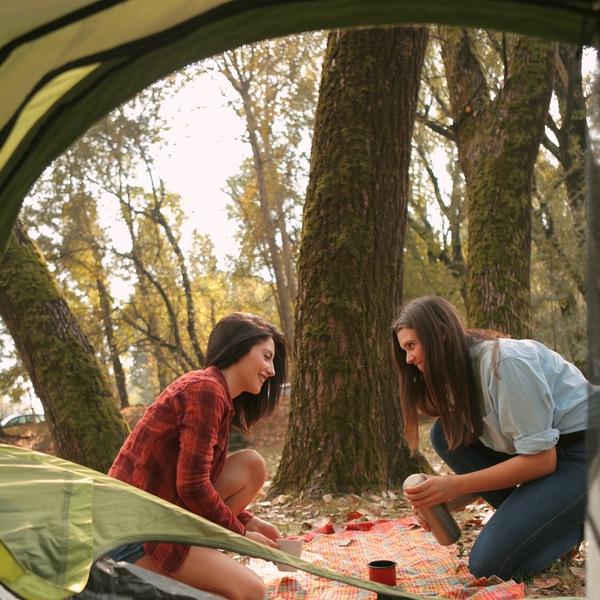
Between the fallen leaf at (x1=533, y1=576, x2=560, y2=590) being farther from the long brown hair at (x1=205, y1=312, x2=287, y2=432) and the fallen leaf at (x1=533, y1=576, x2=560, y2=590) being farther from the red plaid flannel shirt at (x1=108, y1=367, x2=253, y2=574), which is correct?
the long brown hair at (x1=205, y1=312, x2=287, y2=432)

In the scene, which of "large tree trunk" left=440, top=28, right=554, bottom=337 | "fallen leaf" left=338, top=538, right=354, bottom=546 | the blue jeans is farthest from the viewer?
"large tree trunk" left=440, top=28, right=554, bottom=337

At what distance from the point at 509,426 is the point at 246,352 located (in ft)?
3.31

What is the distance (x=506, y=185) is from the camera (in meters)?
6.27

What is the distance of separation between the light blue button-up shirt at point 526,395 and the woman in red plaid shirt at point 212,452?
839 mm

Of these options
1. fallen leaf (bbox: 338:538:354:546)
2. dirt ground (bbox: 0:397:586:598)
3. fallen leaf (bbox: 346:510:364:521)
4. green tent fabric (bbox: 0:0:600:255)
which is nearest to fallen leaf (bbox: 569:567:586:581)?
dirt ground (bbox: 0:397:586:598)

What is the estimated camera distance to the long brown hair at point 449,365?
8.91 feet

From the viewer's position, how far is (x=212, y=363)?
2875 mm

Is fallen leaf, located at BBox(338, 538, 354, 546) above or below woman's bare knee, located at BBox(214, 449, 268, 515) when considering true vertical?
below

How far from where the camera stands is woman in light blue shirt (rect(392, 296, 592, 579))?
103 inches

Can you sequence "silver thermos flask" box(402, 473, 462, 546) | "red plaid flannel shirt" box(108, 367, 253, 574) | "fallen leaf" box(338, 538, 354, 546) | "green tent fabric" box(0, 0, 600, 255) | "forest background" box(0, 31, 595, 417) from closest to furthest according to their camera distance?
"green tent fabric" box(0, 0, 600, 255), "red plaid flannel shirt" box(108, 367, 253, 574), "silver thermos flask" box(402, 473, 462, 546), "fallen leaf" box(338, 538, 354, 546), "forest background" box(0, 31, 595, 417)

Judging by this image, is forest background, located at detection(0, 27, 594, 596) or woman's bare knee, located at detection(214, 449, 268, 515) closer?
woman's bare knee, located at detection(214, 449, 268, 515)

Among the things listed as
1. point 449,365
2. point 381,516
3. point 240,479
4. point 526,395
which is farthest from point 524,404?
point 381,516

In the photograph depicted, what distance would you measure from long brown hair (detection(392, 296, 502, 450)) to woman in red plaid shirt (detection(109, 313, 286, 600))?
593mm

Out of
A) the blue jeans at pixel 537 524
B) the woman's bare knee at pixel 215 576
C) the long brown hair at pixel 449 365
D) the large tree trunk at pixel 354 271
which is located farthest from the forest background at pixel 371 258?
the woman's bare knee at pixel 215 576
